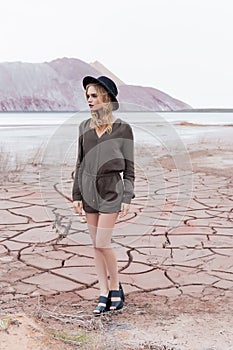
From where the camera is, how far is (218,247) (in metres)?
4.41

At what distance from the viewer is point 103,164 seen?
9.38 feet

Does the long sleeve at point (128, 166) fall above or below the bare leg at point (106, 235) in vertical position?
above

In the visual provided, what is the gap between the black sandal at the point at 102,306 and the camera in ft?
10.0

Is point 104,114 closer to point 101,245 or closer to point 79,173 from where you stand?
point 79,173

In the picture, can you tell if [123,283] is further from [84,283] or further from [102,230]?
[102,230]

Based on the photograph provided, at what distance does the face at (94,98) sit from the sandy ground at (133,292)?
1054 millimetres

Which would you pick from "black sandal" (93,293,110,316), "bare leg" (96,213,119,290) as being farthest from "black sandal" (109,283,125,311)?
"bare leg" (96,213,119,290)

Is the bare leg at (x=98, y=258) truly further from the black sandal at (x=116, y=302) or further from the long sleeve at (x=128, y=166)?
the long sleeve at (x=128, y=166)

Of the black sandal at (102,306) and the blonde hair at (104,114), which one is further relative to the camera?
the black sandal at (102,306)

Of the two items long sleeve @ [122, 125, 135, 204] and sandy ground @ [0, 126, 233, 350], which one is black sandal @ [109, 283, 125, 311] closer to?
sandy ground @ [0, 126, 233, 350]

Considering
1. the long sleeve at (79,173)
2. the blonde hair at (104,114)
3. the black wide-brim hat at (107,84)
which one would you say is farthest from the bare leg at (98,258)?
the black wide-brim hat at (107,84)

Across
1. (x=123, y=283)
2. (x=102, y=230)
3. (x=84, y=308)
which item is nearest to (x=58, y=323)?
(x=84, y=308)

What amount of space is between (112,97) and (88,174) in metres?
0.40

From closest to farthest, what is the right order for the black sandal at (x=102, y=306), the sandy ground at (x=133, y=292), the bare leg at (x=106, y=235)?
1. the sandy ground at (x=133, y=292)
2. the bare leg at (x=106, y=235)
3. the black sandal at (x=102, y=306)
